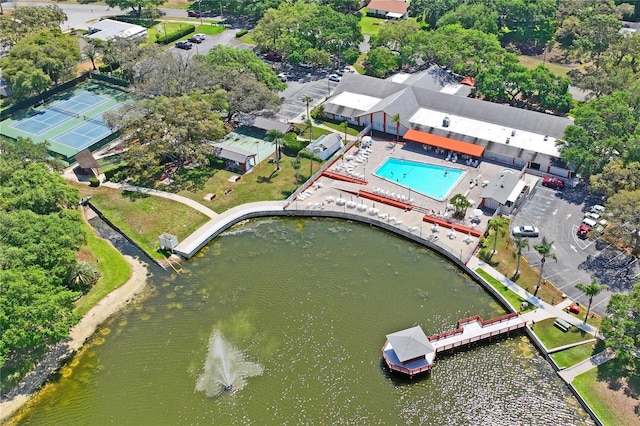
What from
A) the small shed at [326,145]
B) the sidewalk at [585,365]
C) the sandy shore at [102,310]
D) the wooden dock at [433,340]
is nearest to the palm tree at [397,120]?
the small shed at [326,145]

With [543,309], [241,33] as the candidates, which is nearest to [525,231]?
[543,309]

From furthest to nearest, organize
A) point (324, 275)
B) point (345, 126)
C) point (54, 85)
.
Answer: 1. point (54, 85)
2. point (345, 126)
3. point (324, 275)

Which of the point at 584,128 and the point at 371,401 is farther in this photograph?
the point at 584,128

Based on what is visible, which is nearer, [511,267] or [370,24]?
[511,267]

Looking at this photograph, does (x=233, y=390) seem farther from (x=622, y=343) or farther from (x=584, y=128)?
(x=584, y=128)

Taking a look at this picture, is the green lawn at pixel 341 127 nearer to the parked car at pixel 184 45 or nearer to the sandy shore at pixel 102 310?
the sandy shore at pixel 102 310

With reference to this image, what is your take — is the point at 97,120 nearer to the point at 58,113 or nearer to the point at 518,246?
the point at 58,113

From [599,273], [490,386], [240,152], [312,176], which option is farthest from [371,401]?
[240,152]

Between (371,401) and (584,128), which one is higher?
(584,128)
